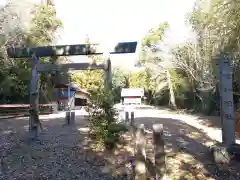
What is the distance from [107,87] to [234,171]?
12.6 ft

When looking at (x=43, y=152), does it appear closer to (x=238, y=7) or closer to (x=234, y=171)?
(x=234, y=171)

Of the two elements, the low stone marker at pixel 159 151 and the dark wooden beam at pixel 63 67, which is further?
the dark wooden beam at pixel 63 67

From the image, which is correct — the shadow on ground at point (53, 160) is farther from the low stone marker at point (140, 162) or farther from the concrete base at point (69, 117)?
the concrete base at point (69, 117)

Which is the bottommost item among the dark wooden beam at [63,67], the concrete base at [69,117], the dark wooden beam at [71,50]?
the concrete base at [69,117]

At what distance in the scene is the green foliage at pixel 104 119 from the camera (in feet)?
22.8

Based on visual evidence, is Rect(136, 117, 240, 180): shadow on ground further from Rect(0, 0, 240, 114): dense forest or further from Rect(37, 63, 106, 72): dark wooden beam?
Rect(37, 63, 106, 72): dark wooden beam

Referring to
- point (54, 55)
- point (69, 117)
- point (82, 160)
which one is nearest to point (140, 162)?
point (82, 160)

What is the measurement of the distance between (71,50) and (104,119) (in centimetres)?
283

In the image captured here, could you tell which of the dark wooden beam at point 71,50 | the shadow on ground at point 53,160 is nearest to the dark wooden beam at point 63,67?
the dark wooden beam at point 71,50

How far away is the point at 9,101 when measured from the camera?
20.2 m

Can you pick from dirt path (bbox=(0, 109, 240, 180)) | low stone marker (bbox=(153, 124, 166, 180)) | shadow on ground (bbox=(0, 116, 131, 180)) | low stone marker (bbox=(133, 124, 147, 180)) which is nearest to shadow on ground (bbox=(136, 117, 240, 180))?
dirt path (bbox=(0, 109, 240, 180))

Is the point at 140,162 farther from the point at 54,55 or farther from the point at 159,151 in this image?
the point at 54,55

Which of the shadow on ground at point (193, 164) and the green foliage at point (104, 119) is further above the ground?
the green foliage at point (104, 119)

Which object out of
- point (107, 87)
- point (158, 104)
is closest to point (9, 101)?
point (107, 87)
